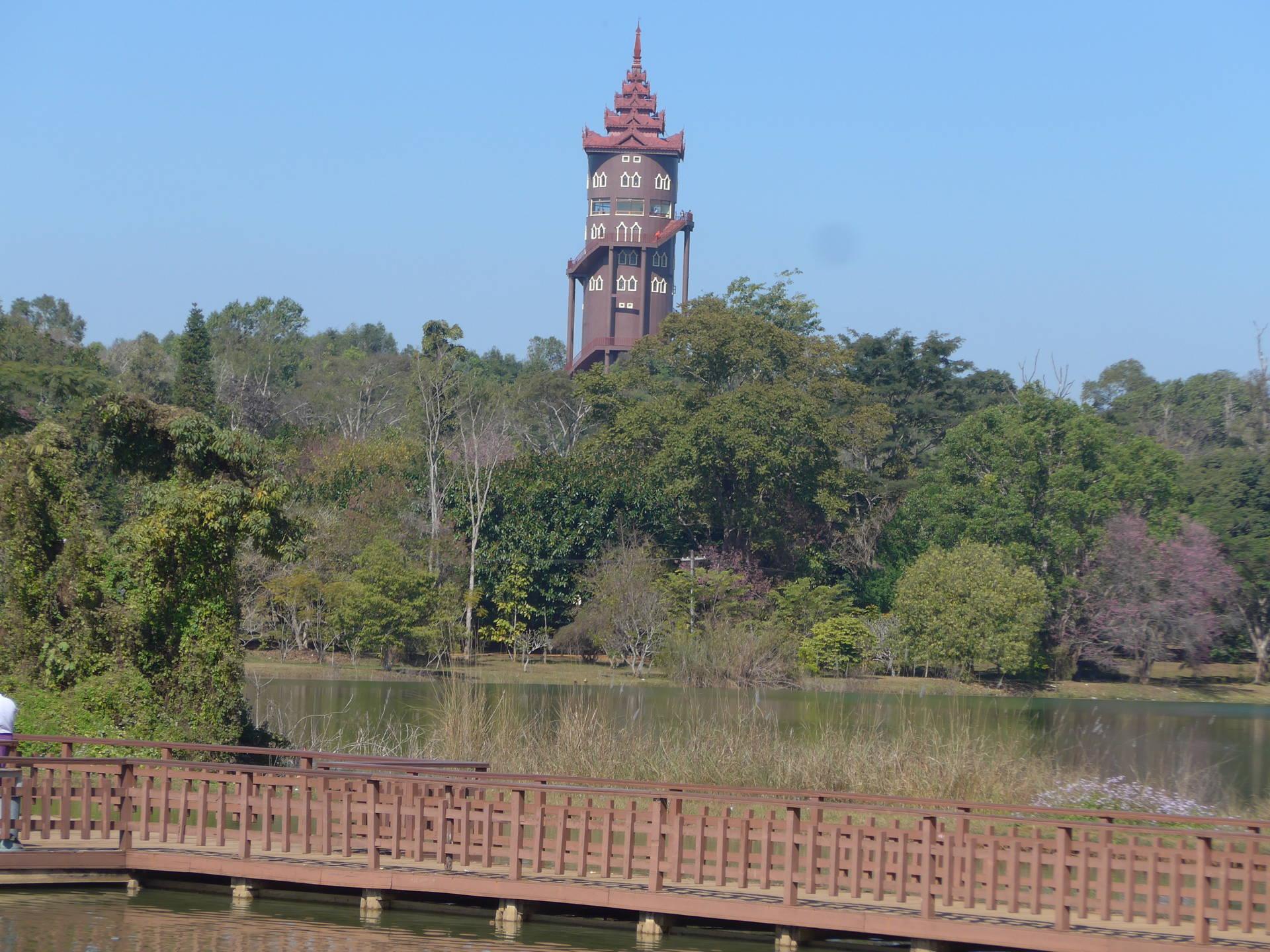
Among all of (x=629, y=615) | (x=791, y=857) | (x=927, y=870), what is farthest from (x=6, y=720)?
(x=629, y=615)

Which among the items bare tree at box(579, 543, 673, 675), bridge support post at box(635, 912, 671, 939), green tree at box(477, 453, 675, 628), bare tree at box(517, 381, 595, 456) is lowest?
bridge support post at box(635, 912, 671, 939)

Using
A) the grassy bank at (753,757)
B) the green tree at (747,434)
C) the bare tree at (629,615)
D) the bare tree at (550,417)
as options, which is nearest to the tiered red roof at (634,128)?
the bare tree at (550,417)

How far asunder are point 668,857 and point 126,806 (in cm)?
421

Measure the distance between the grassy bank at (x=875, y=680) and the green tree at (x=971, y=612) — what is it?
81cm

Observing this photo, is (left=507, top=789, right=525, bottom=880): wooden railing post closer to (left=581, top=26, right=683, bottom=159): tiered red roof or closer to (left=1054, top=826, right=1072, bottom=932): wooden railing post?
(left=1054, top=826, right=1072, bottom=932): wooden railing post

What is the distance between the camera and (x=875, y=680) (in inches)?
1545

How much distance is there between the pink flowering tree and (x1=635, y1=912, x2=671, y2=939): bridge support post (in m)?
32.4

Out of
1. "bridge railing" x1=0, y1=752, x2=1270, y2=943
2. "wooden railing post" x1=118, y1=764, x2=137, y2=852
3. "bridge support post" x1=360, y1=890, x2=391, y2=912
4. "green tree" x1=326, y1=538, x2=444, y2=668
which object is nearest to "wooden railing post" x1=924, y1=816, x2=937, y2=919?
"bridge railing" x1=0, y1=752, x2=1270, y2=943

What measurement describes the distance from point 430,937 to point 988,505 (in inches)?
1287

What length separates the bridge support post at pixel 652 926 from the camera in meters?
10.8

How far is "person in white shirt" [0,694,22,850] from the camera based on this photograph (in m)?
11.1

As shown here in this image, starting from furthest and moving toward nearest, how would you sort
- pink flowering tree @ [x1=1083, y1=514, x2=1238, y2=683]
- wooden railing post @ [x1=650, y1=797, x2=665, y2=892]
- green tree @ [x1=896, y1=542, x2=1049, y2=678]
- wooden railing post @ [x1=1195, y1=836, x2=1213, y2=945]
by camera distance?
pink flowering tree @ [x1=1083, y1=514, x2=1238, y2=683], green tree @ [x1=896, y1=542, x2=1049, y2=678], wooden railing post @ [x1=650, y1=797, x2=665, y2=892], wooden railing post @ [x1=1195, y1=836, x2=1213, y2=945]

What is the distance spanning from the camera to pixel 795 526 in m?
45.1

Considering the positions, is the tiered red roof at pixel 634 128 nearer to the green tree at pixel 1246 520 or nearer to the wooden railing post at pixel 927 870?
the green tree at pixel 1246 520
